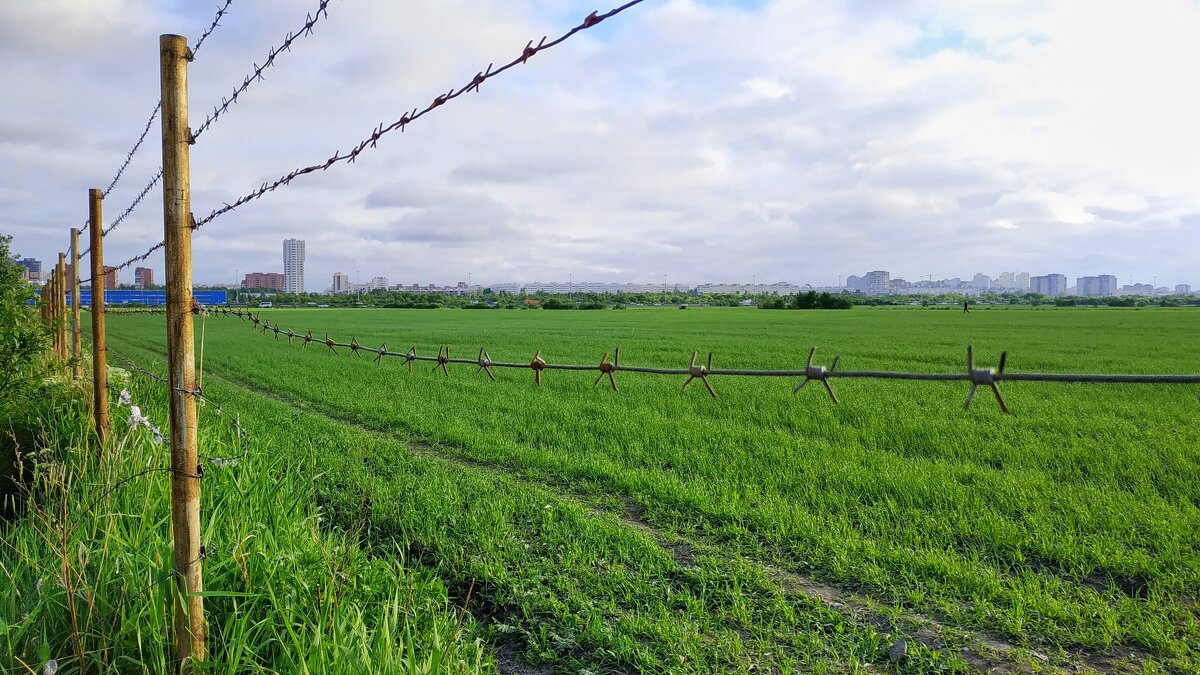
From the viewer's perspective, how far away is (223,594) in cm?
254

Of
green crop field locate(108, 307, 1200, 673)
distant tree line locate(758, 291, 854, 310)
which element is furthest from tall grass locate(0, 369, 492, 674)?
distant tree line locate(758, 291, 854, 310)

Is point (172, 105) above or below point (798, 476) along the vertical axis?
above

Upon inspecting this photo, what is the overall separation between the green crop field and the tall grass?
0.42 metres

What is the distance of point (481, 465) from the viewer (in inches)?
328

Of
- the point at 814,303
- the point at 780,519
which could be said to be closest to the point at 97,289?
the point at 780,519

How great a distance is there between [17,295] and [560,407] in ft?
24.6

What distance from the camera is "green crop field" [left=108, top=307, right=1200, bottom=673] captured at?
412cm

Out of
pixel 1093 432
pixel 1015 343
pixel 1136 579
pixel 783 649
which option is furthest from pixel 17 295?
pixel 1015 343

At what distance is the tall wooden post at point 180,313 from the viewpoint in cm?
250

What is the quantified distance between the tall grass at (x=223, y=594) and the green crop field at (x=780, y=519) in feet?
1.39

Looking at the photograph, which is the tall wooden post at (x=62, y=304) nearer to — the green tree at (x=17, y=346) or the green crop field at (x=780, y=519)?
the green tree at (x=17, y=346)

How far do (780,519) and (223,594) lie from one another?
4.66m

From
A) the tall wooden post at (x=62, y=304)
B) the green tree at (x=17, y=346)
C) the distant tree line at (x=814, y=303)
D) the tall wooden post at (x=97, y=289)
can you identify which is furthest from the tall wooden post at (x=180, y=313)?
the distant tree line at (x=814, y=303)

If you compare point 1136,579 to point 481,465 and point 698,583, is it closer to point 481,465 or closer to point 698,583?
point 698,583
